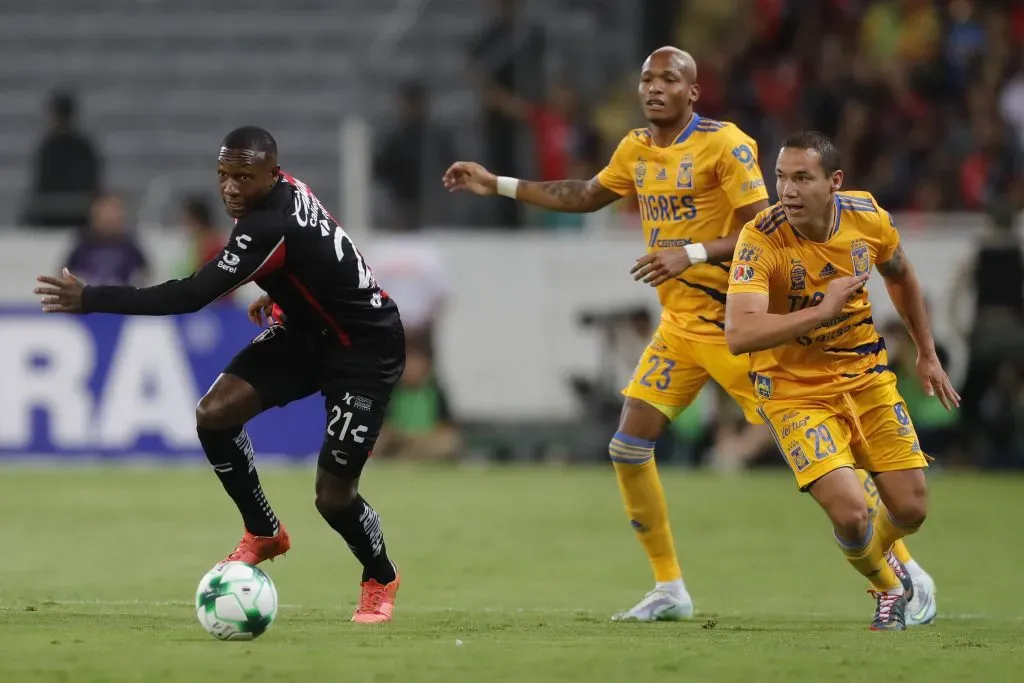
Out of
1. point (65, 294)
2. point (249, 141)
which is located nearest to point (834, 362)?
point (249, 141)

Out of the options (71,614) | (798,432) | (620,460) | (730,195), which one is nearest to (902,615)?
(798,432)

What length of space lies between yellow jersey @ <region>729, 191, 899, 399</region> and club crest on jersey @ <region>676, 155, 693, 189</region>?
743 mm

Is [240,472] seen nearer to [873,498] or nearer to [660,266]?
[660,266]

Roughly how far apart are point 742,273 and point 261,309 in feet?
8.02

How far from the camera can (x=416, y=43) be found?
21.4 m

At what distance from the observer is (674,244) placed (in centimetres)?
905

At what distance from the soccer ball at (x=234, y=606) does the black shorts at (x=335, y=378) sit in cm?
98

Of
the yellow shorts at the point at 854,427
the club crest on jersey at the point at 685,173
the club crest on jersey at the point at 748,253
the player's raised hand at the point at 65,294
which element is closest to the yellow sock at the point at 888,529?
the yellow shorts at the point at 854,427

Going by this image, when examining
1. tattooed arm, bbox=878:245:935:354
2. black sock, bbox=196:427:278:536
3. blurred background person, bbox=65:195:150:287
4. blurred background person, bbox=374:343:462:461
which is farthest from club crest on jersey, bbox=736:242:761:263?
blurred background person, bbox=65:195:150:287

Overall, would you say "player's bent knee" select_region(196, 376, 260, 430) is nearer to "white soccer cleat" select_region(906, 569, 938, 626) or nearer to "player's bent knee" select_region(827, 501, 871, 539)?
"player's bent knee" select_region(827, 501, 871, 539)

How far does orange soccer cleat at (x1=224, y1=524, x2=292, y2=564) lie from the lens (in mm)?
8477

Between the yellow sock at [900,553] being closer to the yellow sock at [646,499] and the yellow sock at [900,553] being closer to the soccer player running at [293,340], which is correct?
the yellow sock at [646,499]

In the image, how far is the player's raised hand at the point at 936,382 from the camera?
336 inches

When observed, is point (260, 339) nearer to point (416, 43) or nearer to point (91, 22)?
point (416, 43)
